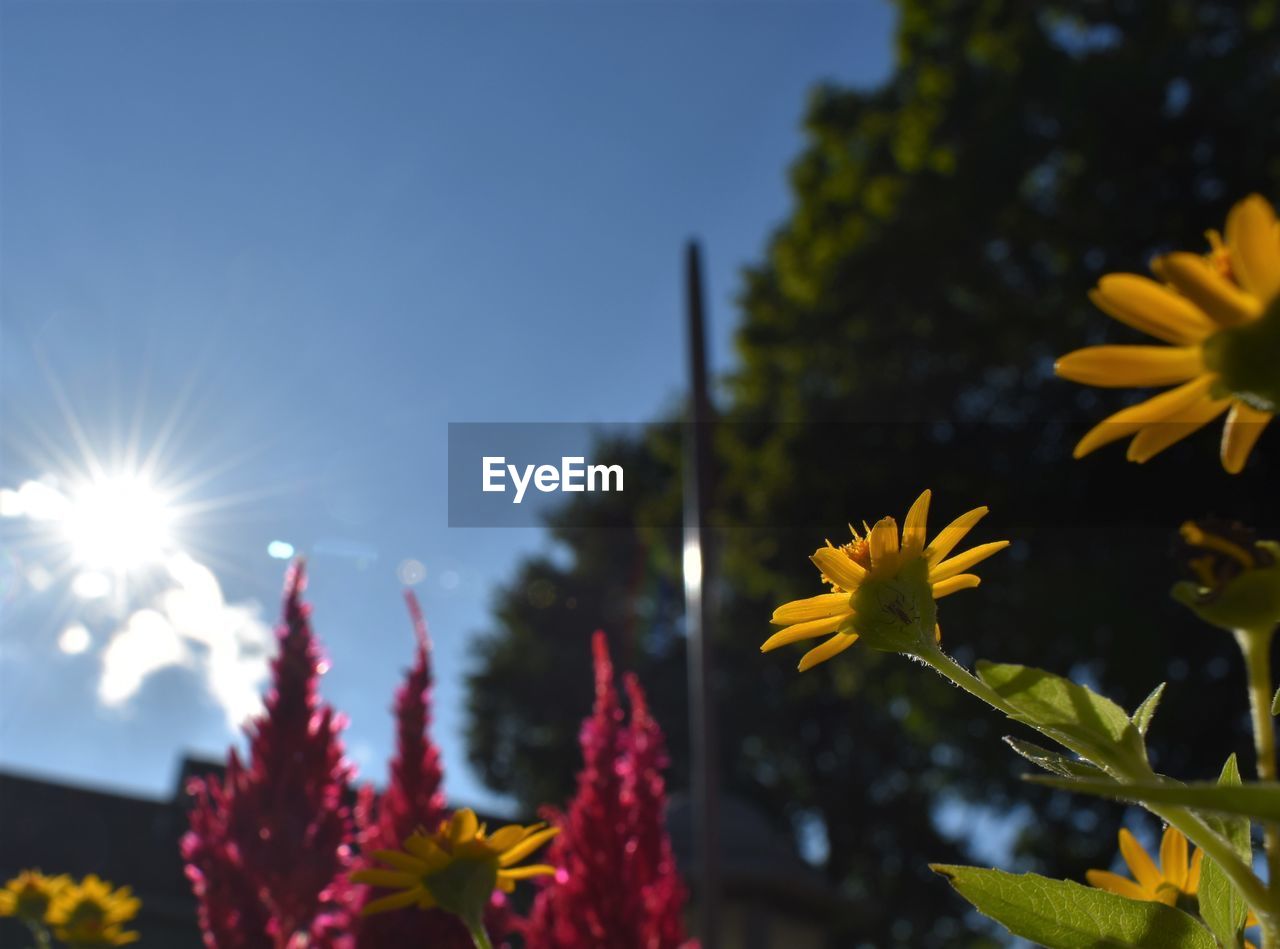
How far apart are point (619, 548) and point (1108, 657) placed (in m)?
13.2

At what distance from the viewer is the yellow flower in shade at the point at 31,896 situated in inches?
75.3

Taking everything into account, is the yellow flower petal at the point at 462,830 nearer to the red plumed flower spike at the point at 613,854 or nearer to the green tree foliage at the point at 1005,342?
the red plumed flower spike at the point at 613,854

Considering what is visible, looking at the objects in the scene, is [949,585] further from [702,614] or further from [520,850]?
[702,614]

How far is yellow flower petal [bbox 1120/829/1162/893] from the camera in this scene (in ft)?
2.42

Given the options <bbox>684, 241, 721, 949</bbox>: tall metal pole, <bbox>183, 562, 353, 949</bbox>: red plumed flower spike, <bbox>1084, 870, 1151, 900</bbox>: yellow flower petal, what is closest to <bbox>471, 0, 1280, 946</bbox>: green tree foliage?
<bbox>684, 241, 721, 949</bbox>: tall metal pole

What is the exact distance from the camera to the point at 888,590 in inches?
24.7

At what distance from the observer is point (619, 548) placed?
22.3 m

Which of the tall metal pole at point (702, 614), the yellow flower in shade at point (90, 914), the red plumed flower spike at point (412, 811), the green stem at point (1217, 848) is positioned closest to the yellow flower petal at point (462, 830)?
the red plumed flower spike at point (412, 811)

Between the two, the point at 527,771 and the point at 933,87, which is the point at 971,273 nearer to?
the point at 933,87

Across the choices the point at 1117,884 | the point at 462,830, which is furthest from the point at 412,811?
the point at 1117,884

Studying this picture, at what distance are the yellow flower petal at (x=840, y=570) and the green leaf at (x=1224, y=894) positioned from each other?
0.21 metres

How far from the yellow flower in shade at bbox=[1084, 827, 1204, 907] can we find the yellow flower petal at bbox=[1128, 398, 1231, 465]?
320 millimetres

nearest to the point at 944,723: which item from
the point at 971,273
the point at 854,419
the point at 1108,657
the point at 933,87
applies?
the point at 1108,657

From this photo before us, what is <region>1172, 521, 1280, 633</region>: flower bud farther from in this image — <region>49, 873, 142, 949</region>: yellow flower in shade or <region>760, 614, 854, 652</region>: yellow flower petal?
<region>49, 873, 142, 949</region>: yellow flower in shade
